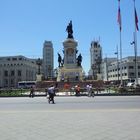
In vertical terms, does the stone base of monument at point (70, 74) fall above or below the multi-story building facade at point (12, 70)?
below

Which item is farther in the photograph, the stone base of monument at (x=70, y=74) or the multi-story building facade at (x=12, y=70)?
the multi-story building facade at (x=12, y=70)

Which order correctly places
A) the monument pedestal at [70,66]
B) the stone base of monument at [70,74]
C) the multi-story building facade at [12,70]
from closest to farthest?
the stone base of monument at [70,74]
the monument pedestal at [70,66]
the multi-story building facade at [12,70]

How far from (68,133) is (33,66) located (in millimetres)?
177639

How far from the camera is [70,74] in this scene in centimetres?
8012

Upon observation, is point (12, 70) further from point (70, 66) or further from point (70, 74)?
point (70, 66)

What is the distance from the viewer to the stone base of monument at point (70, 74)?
79.0 m

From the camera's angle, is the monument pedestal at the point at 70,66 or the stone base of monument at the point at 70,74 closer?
the stone base of monument at the point at 70,74

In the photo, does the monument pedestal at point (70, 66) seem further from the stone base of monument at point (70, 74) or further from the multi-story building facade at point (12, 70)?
the multi-story building facade at point (12, 70)

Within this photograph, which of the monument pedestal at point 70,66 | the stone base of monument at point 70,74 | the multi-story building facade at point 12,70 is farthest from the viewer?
the multi-story building facade at point 12,70

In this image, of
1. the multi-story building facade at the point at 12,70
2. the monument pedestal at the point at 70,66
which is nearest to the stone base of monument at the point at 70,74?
the monument pedestal at the point at 70,66

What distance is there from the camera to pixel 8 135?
11.8 m

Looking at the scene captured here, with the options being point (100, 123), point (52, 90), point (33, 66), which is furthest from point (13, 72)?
point (100, 123)

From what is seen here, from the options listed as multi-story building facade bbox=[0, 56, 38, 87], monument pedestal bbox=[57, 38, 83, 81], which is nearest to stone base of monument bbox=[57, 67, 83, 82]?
monument pedestal bbox=[57, 38, 83, 81]

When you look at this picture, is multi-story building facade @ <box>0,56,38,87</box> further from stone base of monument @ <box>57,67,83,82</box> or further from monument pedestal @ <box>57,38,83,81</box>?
stone base of monument @ <box>57,67,83,82</box>
